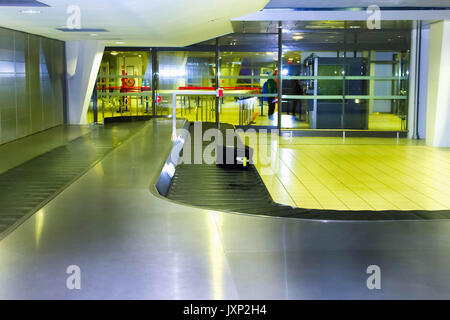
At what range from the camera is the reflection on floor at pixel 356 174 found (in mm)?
8391

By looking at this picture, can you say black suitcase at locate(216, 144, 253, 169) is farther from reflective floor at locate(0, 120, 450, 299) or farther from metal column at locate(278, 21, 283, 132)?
metal column at locate(278, 21, 283, 132)

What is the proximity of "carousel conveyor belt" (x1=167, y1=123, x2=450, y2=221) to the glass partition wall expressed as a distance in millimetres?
7675

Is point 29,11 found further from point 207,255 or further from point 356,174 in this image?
point 356,174

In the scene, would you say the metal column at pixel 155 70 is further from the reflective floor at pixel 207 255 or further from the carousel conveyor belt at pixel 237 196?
the reflective floor at pixel 207 255

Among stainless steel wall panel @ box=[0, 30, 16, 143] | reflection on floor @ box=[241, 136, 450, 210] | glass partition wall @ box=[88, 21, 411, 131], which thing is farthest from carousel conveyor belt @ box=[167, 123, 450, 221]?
glass partition wall @ box=[88, 21, 411, 131]

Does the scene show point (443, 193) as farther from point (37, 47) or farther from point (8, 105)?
point (37, 47)

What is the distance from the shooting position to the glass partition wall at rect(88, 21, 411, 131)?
1691cm

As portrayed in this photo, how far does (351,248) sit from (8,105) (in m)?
9.22

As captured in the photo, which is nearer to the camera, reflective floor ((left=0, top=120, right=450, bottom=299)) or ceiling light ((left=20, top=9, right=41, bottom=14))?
reflective floor ((left=0, top=120, right=450, bottom=299))

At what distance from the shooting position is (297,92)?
17.4 m

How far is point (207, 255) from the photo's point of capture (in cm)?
387

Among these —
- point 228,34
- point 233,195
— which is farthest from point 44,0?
point 228,34

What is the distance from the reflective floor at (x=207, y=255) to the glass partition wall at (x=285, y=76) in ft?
39.7

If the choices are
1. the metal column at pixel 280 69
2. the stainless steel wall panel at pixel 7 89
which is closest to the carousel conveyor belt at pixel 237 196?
the stainless steel wall panel at pixel 7 89
